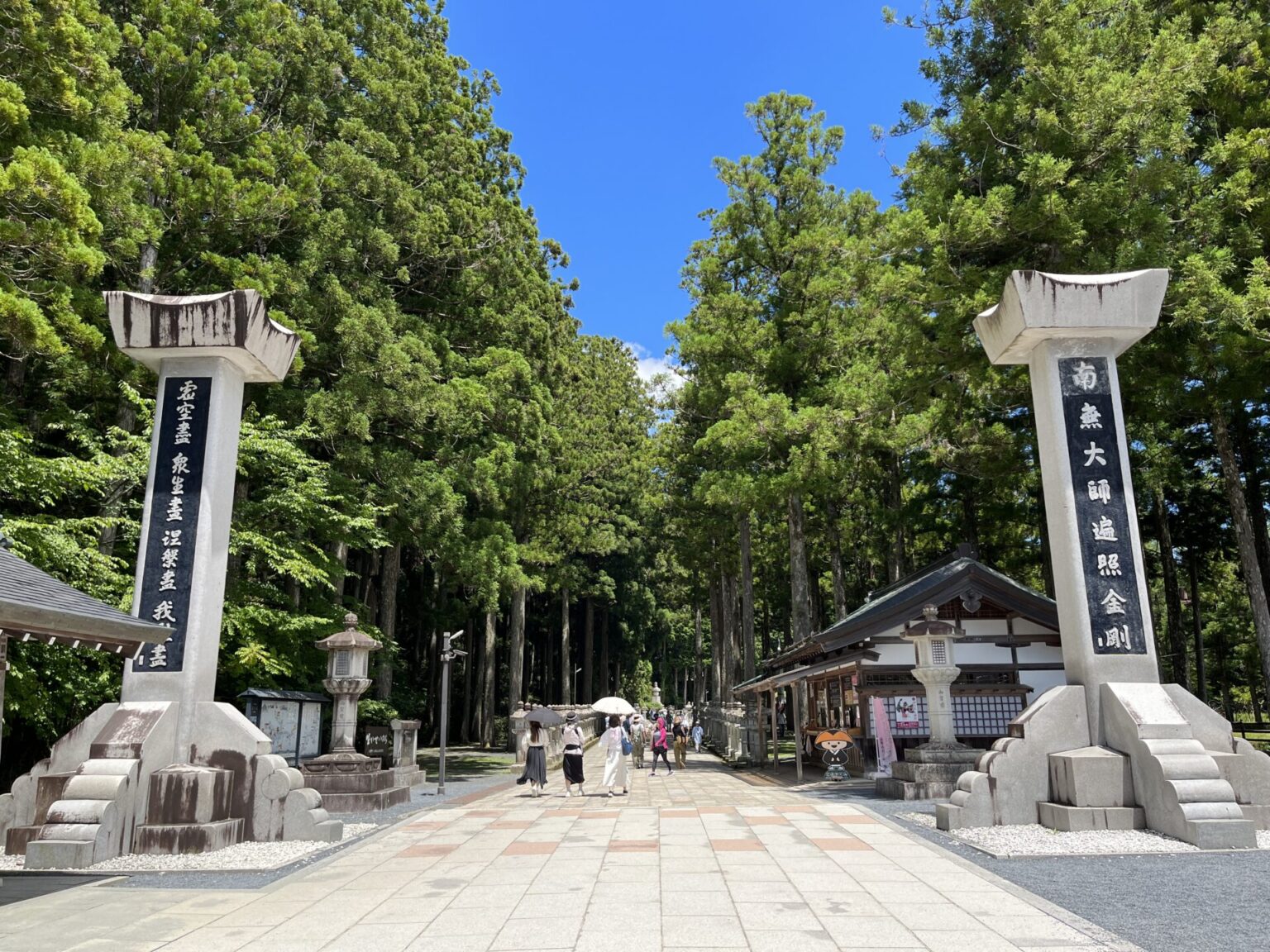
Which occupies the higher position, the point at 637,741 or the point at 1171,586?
the point at 1171,586

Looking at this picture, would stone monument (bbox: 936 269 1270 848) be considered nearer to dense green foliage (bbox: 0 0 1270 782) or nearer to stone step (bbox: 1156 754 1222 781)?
stone step (bbox: 1156 754 1222 781)

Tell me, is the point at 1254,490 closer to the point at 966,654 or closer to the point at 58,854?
the point at 966,654

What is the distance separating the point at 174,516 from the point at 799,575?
1455cm

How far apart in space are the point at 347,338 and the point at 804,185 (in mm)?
12191

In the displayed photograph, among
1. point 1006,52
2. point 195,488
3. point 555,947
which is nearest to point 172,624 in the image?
point 195,488

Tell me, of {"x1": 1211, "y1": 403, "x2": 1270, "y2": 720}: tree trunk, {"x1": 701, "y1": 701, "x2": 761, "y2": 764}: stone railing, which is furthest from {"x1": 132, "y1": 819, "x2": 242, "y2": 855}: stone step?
{"x1": 701, "y1": 701, "x2": 761, "y2": 764}: stone railing

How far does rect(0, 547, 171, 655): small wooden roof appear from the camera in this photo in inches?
226

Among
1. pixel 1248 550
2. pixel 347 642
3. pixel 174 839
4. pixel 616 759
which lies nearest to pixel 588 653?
pixel 616 759

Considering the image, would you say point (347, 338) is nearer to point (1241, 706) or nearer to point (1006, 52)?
point (1006, 52)

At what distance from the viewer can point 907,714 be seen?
15938 mm

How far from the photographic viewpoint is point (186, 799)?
8.23m

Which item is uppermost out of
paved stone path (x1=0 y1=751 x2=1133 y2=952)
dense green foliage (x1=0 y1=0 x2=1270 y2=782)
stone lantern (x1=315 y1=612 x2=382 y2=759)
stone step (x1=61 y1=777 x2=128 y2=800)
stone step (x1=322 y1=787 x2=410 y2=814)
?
dense green foliage (x1=0 y1=0 x2=1270 y2=782)

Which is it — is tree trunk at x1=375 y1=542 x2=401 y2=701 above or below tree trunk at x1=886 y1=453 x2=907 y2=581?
below

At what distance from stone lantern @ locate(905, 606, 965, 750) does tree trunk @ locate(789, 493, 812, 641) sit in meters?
7.56
